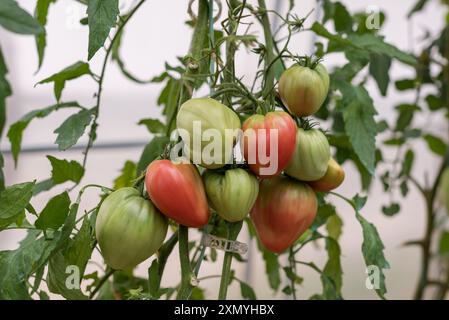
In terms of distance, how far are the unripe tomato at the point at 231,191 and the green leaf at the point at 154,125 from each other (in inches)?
11.3

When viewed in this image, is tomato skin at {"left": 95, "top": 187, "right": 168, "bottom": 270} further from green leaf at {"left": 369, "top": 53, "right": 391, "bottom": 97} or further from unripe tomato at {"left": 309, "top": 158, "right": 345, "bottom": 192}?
green leaf at {"left": 369, "top": 53, "right": 391, "bottom": 97}

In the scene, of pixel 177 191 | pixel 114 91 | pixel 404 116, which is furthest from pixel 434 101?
pixel 177 191

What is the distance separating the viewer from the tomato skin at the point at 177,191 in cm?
49

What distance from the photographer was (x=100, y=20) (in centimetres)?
50

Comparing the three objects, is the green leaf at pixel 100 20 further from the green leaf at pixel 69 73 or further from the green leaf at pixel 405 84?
the green leaf at pixel 405 84

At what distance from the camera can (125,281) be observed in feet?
2.82

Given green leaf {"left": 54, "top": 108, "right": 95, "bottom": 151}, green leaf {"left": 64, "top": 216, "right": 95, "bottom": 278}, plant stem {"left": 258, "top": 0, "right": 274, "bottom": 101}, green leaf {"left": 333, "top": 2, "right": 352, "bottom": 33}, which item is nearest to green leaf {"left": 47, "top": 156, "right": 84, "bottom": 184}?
green leaf {"left": 54, "top": 108, "right": 95, "bottom": 151}

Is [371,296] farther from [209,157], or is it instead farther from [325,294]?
[209,157]

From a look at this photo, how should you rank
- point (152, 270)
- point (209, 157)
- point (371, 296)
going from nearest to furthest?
point (209, 157)
point (152, 270)
point (371, 296)

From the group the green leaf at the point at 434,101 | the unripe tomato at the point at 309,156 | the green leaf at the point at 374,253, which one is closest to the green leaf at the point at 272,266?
the green leaf at the point at 374,253

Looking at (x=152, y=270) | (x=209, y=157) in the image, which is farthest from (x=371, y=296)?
(x=209, y=157)

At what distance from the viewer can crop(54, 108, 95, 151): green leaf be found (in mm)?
632

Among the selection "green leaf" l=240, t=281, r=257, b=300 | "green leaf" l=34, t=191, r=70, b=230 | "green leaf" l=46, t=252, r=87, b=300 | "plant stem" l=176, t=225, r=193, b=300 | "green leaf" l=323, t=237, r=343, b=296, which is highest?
"green leaf" l=34, t=191, r=70, b=230
